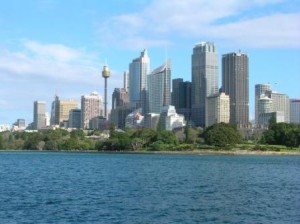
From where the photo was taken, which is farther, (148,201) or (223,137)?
(223,137)

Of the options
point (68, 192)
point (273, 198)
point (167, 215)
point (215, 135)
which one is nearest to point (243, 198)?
point (273, 198)

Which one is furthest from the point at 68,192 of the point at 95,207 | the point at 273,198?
the point at 273,198

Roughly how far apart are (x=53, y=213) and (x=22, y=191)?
15.1 meters

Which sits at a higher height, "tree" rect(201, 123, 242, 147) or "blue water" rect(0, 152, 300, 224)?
"tree" rect(201, 123, 242, 147)

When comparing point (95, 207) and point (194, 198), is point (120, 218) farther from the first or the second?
point (194, 198)

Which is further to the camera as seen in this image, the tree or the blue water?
the tree

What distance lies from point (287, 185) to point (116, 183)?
1968 cm

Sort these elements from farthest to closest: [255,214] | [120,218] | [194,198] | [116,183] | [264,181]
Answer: [264,181] < [116,183] < [194,198] < [255,214] < [120,218]

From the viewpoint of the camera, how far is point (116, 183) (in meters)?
63.5

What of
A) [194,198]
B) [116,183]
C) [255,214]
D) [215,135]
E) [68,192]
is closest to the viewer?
[255,214]

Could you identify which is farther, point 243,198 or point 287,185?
point 287,185

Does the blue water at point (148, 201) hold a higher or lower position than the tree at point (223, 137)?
lower

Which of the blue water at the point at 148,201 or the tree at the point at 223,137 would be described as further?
the tree at the point at 223,137

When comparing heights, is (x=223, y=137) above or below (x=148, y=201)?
above
